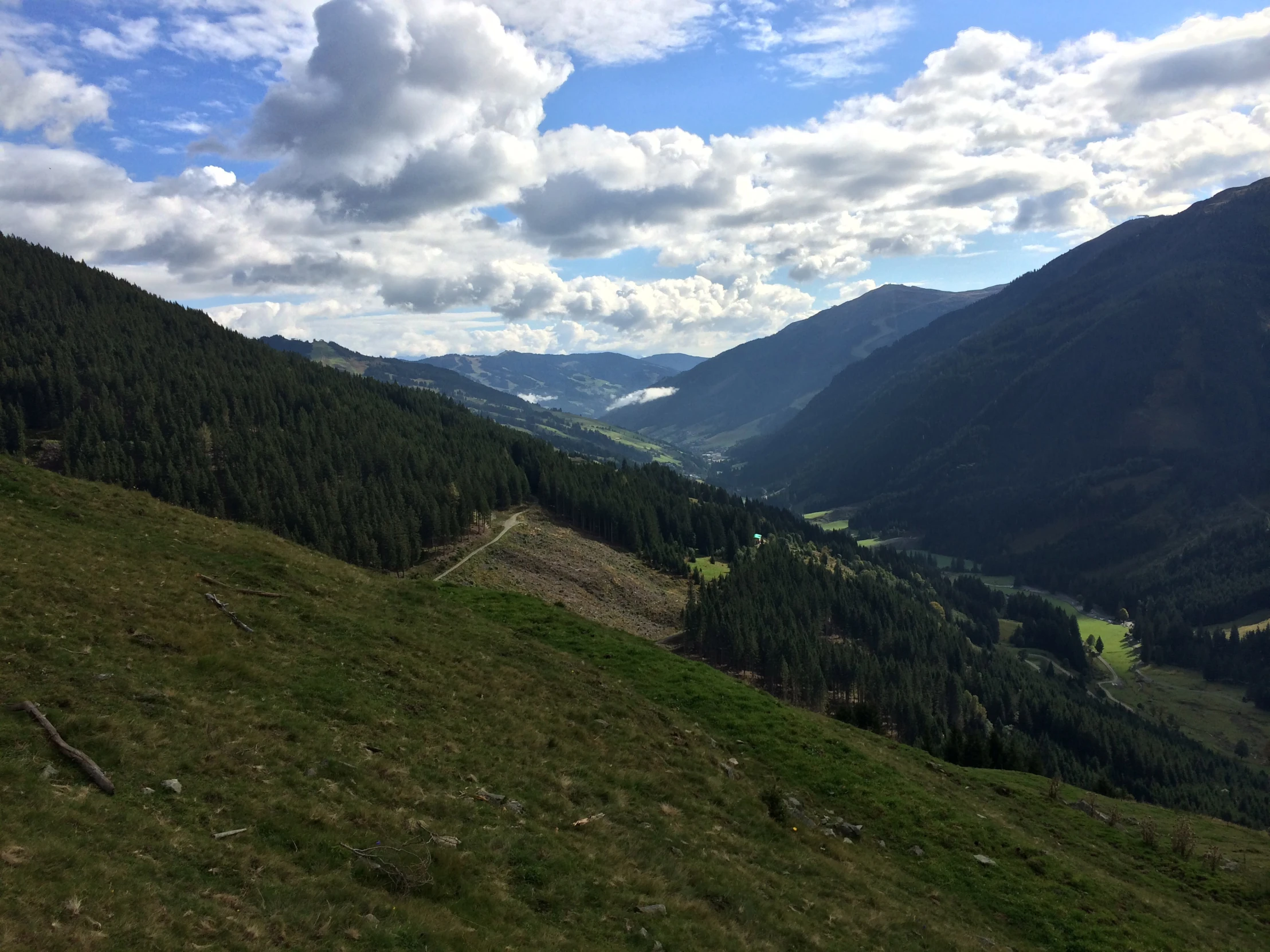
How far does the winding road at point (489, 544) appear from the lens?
11219cm

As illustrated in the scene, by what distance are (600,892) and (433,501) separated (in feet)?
399

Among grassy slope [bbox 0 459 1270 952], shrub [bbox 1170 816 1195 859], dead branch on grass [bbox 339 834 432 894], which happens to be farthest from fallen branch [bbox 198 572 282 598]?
shrub [bbox 1170 816 1195 859]

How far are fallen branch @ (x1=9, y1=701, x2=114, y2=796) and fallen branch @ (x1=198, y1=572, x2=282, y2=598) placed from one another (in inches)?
721

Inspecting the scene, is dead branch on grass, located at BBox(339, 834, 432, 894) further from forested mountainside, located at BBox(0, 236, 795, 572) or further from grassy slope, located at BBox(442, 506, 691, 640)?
forested mountainside, located at BBox(0, 236, 795, 572)

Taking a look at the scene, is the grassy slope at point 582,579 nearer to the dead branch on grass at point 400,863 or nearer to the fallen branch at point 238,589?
the fallen branch at point 238,589

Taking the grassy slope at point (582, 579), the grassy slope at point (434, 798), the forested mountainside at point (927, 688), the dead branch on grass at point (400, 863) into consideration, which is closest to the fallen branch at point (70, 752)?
the grassy slope at point (434, 798)

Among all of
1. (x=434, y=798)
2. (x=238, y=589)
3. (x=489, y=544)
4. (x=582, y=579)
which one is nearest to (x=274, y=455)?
(x=489, y=544)

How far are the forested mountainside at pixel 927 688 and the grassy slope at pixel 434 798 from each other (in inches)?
1341

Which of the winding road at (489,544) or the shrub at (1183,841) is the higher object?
the winding road at (489,544)

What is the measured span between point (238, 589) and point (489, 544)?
307 feet

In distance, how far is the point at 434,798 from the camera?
24.2 meters

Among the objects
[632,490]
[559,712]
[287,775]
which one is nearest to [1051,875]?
[559,712]

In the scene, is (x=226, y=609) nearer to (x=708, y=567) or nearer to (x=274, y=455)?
(x=274, y=455)

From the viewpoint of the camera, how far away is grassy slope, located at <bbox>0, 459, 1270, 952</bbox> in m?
17.0
